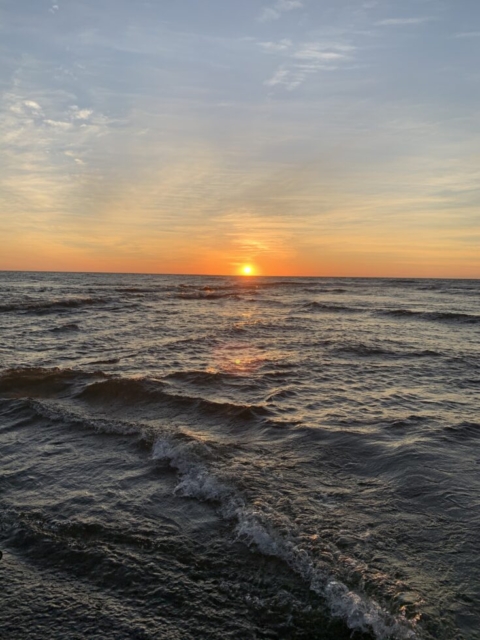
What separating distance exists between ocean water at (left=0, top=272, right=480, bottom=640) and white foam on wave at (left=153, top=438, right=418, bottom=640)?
19 mm

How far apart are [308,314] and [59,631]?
29.5 m

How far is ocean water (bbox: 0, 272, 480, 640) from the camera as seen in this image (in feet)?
12.7

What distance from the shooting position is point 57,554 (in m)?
4.63

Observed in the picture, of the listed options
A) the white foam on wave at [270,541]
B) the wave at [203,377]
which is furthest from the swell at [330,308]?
the white foam on wave at [270,541]

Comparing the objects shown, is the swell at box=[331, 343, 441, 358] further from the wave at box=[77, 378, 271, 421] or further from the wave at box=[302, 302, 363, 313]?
the wave at box=[302, 302, 363, 313]

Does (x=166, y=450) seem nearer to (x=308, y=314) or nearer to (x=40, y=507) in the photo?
(x=40, y=507)

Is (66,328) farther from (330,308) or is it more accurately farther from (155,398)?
(330,308)

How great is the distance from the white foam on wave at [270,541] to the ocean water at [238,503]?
19 millimetres

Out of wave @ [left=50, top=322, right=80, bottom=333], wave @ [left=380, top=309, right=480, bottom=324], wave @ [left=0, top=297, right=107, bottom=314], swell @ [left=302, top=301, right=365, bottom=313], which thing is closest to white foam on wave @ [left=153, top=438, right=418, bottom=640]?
wave @ [left=50, top=322, right=80, bottom=333]

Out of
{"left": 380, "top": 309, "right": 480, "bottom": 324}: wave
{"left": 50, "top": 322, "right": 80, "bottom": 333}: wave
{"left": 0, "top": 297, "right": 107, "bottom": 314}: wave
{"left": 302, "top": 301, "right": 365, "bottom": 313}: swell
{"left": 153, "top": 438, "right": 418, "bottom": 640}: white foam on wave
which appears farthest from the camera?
{"left": 302, "top": 301, "right": 365, "bottom": 313}: swell

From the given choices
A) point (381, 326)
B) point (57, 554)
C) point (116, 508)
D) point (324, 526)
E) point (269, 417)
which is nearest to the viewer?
point (57, 554)

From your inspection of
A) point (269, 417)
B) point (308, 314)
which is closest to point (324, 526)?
point (269, 417)

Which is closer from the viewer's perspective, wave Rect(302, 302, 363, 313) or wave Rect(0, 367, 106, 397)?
wave Rect(0, 367, 106, 397)

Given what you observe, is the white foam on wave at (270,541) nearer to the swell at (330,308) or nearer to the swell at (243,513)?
the swell at (243,513)
